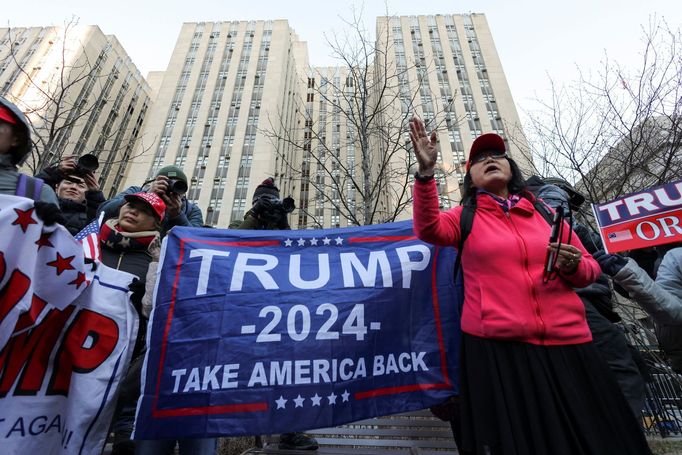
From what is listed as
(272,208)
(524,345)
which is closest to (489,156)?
(524,345)

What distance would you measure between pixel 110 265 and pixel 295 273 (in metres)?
1.38

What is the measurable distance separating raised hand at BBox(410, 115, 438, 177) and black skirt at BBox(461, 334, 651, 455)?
39.5 inches

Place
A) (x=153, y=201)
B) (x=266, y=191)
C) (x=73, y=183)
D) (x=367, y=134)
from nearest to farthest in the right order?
(x=153, y=201) < (x=73, y=183) < (x=266, y=191) < (x=367, y=134)

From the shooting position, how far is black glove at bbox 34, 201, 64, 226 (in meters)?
1.82

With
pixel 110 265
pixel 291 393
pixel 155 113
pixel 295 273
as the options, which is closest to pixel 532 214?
pixel 295 273

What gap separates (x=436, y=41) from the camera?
39562mm

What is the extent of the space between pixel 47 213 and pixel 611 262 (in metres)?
3.58

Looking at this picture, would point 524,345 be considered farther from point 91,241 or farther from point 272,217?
point 91,241

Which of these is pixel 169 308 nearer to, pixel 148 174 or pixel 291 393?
pixel 291 393

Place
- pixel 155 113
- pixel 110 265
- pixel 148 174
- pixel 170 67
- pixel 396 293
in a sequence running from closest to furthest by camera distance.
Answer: pixel 110 265 < pixel 396 293 < pixel 148 174 < pixel 155 113 < pixel 170 67

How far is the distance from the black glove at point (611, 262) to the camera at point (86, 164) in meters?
4.34

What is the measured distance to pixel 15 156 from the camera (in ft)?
6.88

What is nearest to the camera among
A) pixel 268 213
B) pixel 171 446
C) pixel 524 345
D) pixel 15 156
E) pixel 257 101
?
pixel 524 345

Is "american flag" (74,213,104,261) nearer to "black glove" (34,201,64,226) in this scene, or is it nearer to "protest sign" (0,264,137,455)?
"protest sign" (0,264,137,455)
